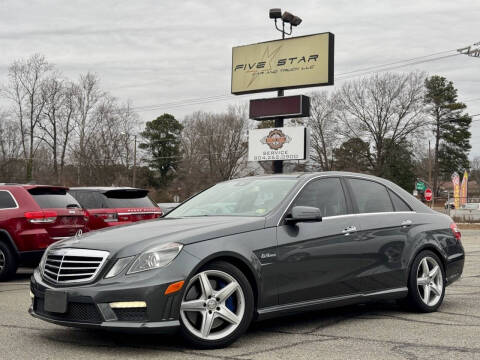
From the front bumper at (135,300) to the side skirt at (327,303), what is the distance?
0.91m

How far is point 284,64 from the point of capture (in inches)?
1179

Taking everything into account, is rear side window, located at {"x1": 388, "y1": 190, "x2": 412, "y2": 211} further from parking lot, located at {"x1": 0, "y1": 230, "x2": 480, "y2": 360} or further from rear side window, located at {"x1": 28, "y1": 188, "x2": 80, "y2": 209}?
rear side window, located at {"x1": 28, "y1": 188, "x2": 80, "y2": 209}

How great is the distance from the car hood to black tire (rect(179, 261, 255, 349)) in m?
0.25

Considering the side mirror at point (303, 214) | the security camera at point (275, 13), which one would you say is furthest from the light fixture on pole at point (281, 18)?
the side mirror at point (303, 214)

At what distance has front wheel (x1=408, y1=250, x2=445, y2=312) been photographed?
23.1 feet

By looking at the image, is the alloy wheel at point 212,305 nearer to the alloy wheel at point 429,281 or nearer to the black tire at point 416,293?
the black tire at point 416,293

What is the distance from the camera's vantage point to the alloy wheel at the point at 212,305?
5.19 m

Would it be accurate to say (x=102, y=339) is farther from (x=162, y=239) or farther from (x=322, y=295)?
(x=322, y=295)

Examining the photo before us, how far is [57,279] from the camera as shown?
539 cm

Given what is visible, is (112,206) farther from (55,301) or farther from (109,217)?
(55,301)


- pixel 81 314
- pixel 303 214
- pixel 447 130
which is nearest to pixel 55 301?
pixel 81 314

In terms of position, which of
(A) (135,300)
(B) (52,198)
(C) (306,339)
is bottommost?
(C) (306,339)

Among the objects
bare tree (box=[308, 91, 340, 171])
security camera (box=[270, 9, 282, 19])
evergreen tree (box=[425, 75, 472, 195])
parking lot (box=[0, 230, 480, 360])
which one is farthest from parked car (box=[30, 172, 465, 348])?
evergreen tree (box=[425, 75, 472, 195])

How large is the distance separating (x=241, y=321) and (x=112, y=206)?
764 centimetres
